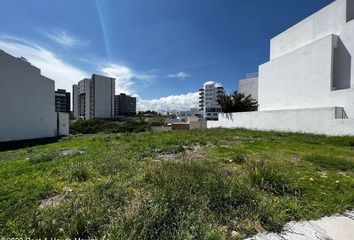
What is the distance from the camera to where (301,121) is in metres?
16.9

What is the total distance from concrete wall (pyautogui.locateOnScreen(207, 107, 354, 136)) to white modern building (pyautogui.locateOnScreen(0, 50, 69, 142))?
72.5 feet

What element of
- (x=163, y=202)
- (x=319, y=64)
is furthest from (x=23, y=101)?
(x=319, y=64)

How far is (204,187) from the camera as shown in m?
3.42

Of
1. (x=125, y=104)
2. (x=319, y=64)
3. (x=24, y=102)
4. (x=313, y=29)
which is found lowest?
(x=24, y=102)

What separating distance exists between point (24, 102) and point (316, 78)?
85.2ft

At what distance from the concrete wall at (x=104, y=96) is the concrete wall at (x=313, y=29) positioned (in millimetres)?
64627

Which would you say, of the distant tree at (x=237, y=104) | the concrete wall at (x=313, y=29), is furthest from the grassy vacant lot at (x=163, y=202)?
the distant tree at (x=237, y=104)

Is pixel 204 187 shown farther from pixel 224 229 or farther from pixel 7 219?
pixel 7 219

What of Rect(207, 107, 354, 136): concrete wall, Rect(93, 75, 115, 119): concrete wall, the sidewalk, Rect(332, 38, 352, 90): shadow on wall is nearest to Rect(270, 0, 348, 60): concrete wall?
Rect(332, 38, 352, 90): shadow on wall

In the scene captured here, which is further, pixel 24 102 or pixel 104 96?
pixel 104 96

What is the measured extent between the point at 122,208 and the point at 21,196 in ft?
6.19

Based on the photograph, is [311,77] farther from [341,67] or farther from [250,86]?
[250,86]

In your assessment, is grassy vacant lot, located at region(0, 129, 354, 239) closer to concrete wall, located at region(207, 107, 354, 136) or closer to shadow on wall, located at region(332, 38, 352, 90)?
concrete wall, located at region(207, 107, 354, 136)

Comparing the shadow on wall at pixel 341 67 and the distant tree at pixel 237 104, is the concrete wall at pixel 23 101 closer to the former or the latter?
the distant tree at pixel 237 104
